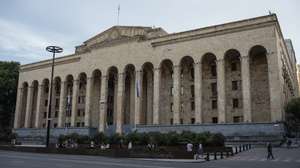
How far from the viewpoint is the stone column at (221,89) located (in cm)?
4203

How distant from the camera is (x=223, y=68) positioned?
4356cm

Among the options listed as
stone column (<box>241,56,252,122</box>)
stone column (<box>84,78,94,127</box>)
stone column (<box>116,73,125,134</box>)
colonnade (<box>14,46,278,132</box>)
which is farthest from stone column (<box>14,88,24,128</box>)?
stone column (<box>241,56,252,122</box>)

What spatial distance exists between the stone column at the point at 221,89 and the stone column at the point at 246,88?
276 cm

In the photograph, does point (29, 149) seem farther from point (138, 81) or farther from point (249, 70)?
point (249, 70)

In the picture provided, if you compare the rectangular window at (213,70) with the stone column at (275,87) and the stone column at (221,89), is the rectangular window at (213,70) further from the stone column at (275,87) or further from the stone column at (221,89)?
the stone column at (275,87)

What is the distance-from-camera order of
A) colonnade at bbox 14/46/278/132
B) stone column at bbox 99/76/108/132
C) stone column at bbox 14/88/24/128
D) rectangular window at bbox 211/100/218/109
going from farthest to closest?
stone column at bbox 14/88/24/128, stone column at bbox 99/76/108/132, rectangular window at bbox 211/100/218/109, colonnade at bbox 14/46/278/132

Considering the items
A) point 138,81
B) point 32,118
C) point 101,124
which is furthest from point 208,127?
point 32,118

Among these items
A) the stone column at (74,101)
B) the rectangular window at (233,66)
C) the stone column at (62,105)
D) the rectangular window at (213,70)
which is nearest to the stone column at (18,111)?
the stone column at (62,105)

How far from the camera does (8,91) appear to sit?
67.5m

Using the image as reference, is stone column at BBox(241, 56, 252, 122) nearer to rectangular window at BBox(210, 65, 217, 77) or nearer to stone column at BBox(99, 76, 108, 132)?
rectangular window at BBox(210, 65, 217, 77)

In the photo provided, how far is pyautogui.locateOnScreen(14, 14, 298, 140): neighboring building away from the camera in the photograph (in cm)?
4200

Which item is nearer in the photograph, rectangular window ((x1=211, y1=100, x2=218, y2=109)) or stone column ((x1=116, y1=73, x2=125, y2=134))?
rectangular window ((x1=211, y1=100, x2=218, y2=109))

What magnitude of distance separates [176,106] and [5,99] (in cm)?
4130

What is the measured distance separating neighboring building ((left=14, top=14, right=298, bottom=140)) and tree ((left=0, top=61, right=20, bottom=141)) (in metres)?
2.83
